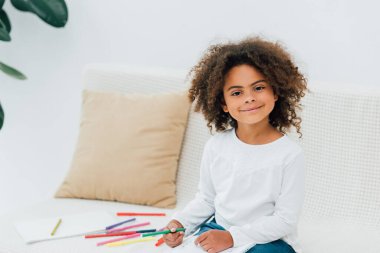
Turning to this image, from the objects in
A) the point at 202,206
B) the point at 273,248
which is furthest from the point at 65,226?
the point at 273,248

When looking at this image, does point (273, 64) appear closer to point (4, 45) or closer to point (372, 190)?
point (372, 190)

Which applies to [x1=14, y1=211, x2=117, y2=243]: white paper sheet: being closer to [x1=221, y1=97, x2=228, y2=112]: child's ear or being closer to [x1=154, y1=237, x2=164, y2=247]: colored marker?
[x1=154, y1=237, x2=164, y2=247]: colored marker

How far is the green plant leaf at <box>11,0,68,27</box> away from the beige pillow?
568 millimetres

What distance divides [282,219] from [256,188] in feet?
0.32

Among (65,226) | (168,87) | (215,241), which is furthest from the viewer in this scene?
(168,87)

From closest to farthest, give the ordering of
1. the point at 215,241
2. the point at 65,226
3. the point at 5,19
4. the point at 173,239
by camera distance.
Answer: the point at 215,241, the point at 173,239, the point at 65,226, the point at 5,19

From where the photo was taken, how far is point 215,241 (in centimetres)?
136

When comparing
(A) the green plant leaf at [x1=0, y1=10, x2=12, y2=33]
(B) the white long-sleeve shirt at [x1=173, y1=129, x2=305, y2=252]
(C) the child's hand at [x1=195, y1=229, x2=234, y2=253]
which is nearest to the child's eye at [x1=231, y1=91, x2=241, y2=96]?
(B) the white long-sleeve shirt at [x1=173, y1=129, x2=305, y2=252]

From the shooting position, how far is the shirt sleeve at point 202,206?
1.53 meters

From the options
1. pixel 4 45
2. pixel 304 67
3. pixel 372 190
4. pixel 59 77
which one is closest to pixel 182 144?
pixel 304 67

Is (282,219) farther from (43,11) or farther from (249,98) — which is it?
(43,11)

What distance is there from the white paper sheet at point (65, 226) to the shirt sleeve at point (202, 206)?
309 mm

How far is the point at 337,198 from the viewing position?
1794mm

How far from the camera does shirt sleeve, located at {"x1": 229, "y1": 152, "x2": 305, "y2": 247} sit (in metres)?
1.36
